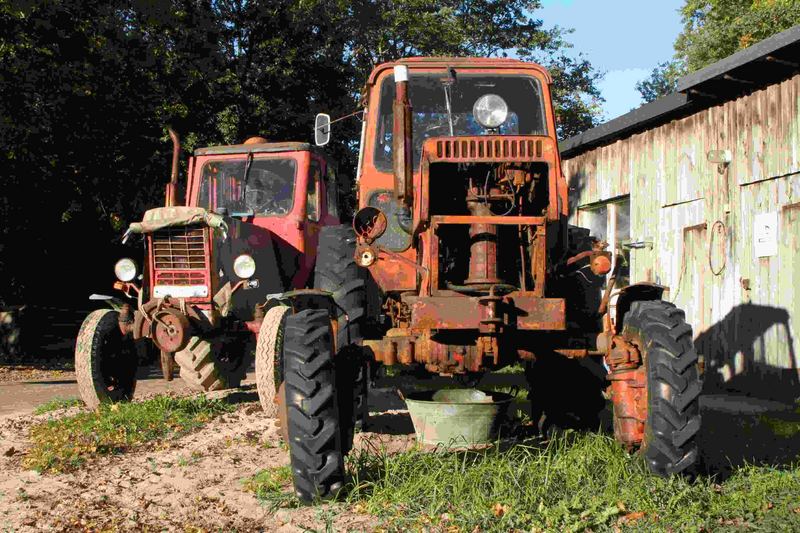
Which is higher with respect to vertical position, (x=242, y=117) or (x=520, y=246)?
(x=242, y=117)

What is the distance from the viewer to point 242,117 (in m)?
21.5

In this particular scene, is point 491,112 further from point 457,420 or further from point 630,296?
point 457,420

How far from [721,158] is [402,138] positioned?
5.83 m

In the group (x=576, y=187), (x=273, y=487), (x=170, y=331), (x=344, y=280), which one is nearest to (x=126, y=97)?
(x=576, y=187)

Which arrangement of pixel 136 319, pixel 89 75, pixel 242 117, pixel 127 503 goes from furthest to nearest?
1. pixel 242 117
2. pixel 89 75
3. pixel 136 319
4. pixel 127 503

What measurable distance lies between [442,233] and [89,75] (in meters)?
12.0

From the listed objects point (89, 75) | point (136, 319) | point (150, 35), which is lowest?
point (136, 319)

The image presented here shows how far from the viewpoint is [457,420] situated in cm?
605

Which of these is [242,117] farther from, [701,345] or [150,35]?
[701,345]

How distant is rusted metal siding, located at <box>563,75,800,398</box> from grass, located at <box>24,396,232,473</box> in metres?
5.52

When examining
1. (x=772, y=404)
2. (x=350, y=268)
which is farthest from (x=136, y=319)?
(x=772, y=404)

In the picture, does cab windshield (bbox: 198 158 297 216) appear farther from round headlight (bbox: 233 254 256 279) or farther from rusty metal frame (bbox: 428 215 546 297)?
rusty metal frame (bbox: 428 215 546 297)

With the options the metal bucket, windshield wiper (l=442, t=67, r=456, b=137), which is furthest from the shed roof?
the metal bucket

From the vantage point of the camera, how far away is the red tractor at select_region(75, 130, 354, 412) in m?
8.47
